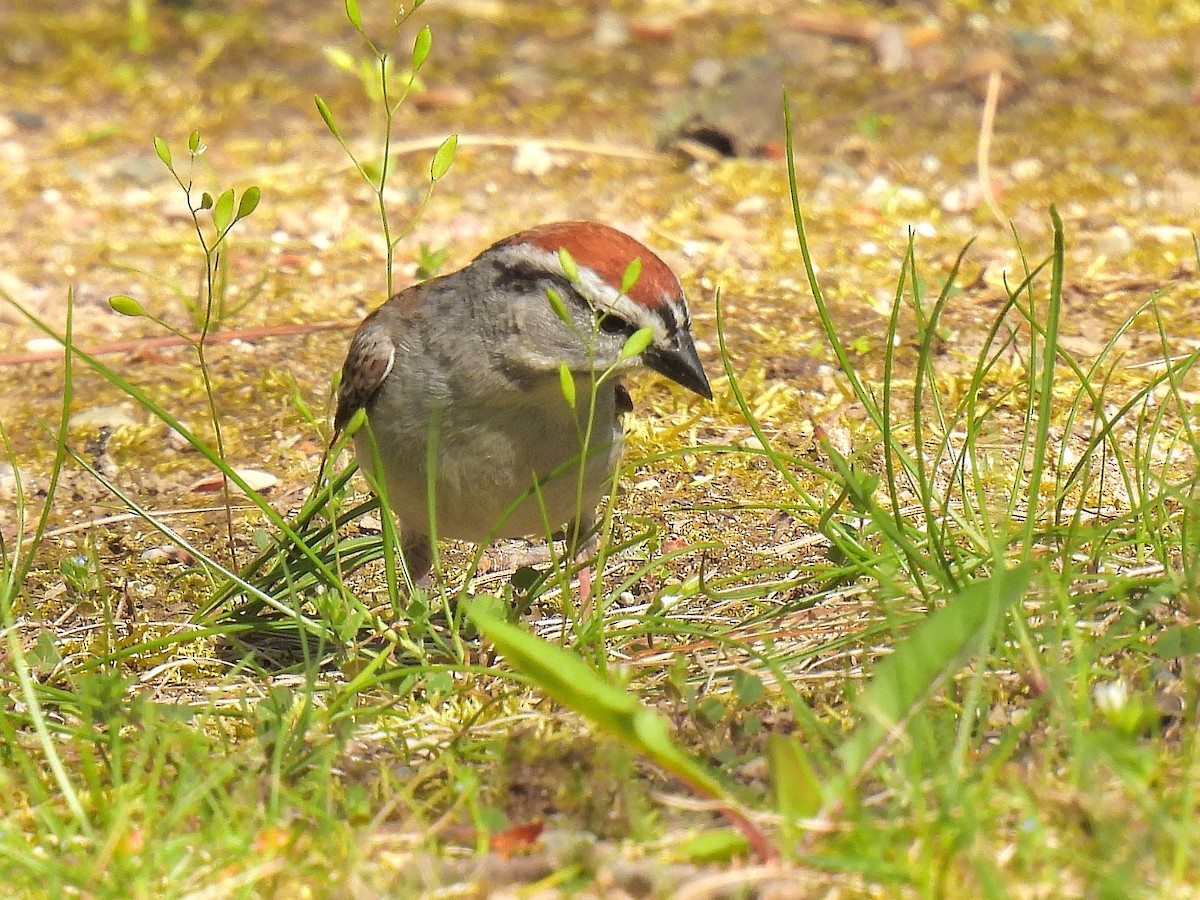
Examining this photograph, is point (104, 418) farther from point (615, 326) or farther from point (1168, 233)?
point (1168, 233)

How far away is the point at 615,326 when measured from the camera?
14.2 feet

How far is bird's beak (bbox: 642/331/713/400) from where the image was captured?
14.5 ft

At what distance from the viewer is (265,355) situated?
20.0ft

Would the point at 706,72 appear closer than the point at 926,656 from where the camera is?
No

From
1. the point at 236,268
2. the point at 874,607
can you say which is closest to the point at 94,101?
the point at 236,268

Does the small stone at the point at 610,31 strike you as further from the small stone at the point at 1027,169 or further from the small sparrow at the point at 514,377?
the small sparrow at the point at 514,377

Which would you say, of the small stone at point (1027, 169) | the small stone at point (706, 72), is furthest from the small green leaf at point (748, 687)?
the small stone at point (706, 72)

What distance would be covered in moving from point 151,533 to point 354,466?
107 centimetres

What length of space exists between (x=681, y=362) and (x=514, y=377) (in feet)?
1.64

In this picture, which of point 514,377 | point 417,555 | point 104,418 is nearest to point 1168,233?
point 514,377

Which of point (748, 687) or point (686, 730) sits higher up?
point (748, 687)

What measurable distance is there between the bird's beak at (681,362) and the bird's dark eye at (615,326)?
0.32 ft

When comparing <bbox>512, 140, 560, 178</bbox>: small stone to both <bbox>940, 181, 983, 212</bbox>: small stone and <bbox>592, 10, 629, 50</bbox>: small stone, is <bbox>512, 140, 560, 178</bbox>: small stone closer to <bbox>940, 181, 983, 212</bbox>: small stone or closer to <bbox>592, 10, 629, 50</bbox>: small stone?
<bbox>592, 10, 629, 50</bbox>: small stone

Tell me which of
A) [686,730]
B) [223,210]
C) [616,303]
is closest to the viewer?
[686,730]
